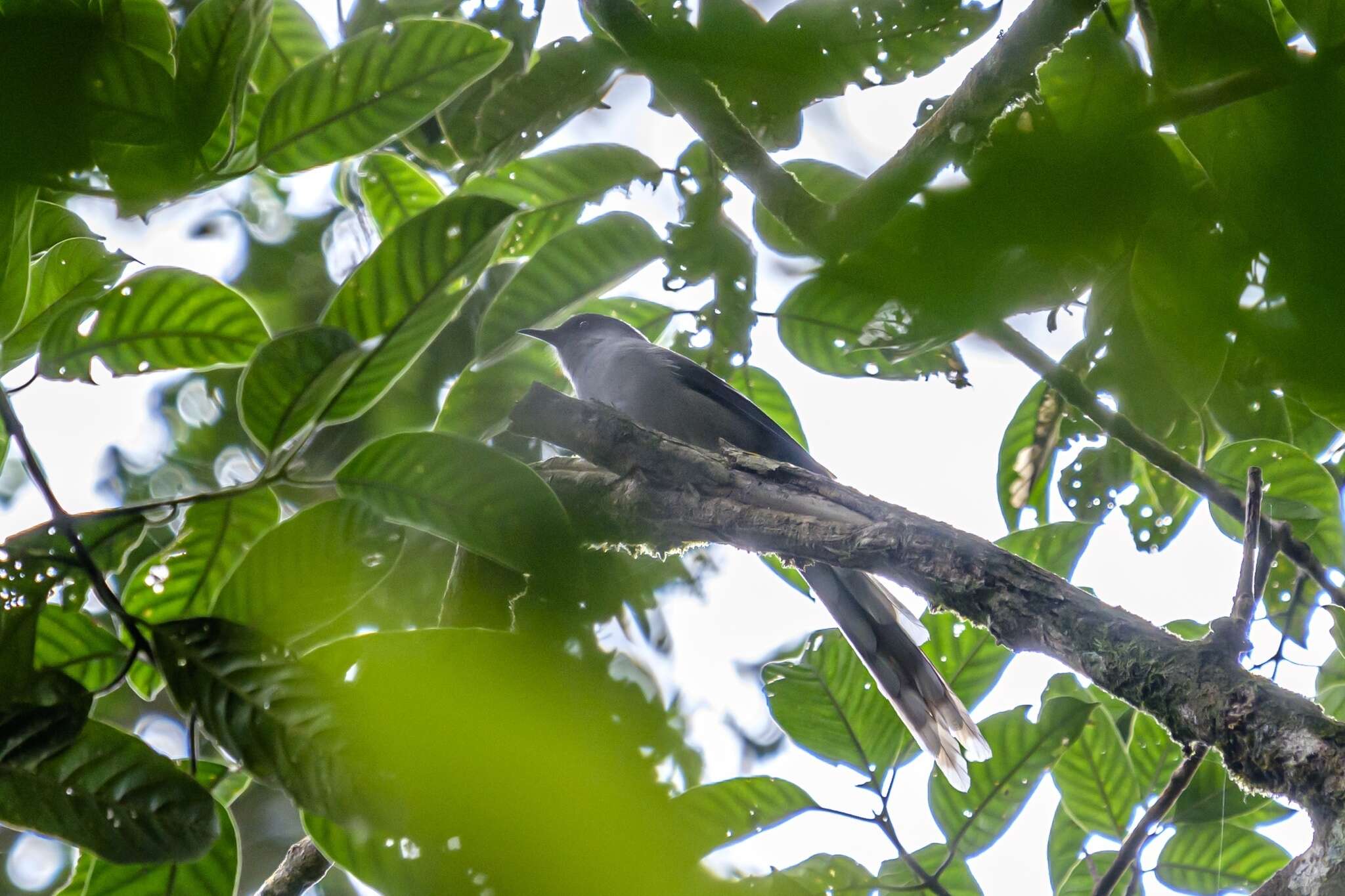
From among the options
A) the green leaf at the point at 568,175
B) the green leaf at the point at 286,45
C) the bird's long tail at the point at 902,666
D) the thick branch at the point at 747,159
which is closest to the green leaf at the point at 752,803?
the bird's long tail at the point at 902,666

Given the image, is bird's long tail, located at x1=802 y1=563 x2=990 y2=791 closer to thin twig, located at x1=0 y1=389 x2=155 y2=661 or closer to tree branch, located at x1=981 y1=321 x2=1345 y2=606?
tree branch, located at x1=981 y1=321 x2=1345 y2=606

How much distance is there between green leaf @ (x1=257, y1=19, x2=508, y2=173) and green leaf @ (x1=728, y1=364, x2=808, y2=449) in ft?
5.13

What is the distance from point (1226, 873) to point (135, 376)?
3176mm

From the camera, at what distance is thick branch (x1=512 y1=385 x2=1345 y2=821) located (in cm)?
140

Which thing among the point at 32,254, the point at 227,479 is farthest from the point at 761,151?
the point at 227,479

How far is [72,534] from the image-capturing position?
1.59 m

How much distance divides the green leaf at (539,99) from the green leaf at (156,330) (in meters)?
1.18

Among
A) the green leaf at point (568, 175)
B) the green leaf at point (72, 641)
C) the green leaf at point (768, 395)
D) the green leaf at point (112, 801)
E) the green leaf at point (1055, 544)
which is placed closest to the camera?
the green leaf at point (112, 801)

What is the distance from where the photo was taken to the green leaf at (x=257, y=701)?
143 centimetres

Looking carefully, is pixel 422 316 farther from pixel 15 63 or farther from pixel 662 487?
pixel 15 63

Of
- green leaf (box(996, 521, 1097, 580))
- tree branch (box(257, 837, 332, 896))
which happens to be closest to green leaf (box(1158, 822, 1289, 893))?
green leaf (box(996, 521, 1097, 580))

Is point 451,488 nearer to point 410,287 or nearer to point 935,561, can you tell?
point 410,287

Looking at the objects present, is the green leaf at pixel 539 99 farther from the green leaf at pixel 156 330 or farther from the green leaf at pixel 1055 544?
the green leaf at pixel 1055 544

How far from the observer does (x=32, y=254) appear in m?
2.29
